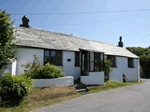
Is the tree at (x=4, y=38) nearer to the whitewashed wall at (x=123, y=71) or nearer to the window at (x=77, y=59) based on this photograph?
the window at (x=77, y=59)

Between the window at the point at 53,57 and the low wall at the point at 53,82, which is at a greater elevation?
the window at the point at 53,57

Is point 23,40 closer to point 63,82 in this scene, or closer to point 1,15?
point 1,15

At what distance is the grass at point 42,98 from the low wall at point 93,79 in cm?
209

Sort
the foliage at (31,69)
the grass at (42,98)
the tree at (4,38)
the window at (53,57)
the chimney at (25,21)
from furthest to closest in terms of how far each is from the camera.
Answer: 1. the chimney at (25,21)
2. the window at (53,57)
3. the foliage at (31,69)
4. the tree at (4,38)
5. the grass at (42,98)

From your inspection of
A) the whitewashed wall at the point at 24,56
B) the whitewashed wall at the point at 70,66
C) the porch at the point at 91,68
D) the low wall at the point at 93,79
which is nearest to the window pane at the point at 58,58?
the whitewashed wall at the point at 70,66

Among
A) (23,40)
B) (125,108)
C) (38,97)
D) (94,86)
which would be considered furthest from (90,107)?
(23,40)

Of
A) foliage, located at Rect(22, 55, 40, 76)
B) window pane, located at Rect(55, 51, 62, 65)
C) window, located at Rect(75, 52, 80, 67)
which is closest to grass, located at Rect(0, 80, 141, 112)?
foliage, located at Rect(22, 55, 40, 76)

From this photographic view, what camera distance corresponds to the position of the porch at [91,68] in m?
10.9

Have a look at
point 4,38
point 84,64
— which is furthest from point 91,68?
point 4,38

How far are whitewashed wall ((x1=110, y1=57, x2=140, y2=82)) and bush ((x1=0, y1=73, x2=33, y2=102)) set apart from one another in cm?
1202

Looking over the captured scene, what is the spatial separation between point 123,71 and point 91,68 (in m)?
8.39

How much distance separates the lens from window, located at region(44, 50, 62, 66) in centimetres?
1125

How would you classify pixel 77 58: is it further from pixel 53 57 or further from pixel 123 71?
pixel 123 71

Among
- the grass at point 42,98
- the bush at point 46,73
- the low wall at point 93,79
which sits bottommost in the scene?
the grass at point 42,98
